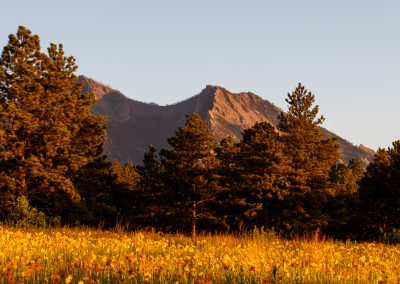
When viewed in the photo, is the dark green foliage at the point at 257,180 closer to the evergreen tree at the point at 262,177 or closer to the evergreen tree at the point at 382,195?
the evergreen tree at the point at 262,177

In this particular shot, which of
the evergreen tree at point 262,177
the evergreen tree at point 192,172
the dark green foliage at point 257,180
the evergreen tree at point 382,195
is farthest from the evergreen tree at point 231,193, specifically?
the evergreen tree at point 382,195

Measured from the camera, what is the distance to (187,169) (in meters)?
44.8

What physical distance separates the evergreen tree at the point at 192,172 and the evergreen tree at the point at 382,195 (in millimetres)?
16121

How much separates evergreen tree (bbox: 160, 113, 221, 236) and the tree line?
0.32 feet

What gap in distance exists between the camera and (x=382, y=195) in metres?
48.8

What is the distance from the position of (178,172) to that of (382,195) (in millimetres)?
21071

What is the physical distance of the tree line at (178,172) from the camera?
1357 inches

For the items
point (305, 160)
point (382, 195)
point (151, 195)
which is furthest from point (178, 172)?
point (382, 195)

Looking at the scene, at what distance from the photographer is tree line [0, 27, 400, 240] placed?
34.5 m

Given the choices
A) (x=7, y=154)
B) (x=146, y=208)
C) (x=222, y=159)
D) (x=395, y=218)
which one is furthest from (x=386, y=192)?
(x=7, y=154)

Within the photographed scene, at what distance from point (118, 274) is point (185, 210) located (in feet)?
134

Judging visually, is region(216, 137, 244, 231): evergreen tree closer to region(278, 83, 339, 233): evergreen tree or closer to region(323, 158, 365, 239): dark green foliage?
region(278, 83, 339, 233): evergreen tree

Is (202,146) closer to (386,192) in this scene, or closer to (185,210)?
(185,210)

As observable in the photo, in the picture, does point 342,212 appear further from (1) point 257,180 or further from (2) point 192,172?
(2) point 192,172
